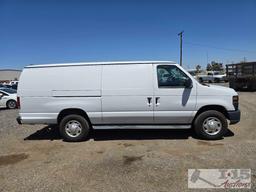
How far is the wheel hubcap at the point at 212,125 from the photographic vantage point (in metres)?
6.39

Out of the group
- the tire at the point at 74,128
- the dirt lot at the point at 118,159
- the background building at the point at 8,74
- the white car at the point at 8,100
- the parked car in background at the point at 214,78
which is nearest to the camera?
the dirt lot at the point at 118,159

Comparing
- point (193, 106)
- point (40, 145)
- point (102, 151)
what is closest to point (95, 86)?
point (102, 151)

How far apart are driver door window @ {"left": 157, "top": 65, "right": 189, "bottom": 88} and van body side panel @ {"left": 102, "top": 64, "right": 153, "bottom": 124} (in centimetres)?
27

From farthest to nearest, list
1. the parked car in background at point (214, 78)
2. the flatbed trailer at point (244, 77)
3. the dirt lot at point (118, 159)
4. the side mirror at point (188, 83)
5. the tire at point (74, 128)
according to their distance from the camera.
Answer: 1. the parked car in background at point (214, 78)
2. the flatbed trailer at point (244, 77)
3. the tire at point (74, 128)
4. the side mirror at point (188, 83)
5. the dirt lot at point (118, 159)

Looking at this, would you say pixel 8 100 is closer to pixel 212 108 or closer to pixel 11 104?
pixel 11 104

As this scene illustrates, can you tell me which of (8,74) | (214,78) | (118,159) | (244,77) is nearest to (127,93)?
(118,159)

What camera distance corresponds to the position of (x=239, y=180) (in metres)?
4.10

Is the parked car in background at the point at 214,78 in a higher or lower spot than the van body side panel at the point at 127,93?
higher

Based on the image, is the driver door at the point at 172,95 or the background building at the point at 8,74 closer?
the driver door at the point at 172,95

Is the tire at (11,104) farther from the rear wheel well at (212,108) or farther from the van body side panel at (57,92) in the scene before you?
the rear wheel well at (212,108)

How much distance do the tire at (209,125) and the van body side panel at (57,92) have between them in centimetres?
261

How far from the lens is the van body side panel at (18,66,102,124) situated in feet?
21.3

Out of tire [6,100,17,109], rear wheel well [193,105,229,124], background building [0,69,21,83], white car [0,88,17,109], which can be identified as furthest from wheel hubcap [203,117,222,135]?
background building [0,69,21,83]

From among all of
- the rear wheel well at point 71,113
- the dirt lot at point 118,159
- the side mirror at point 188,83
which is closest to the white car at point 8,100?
the dirt lot at point 118,159
